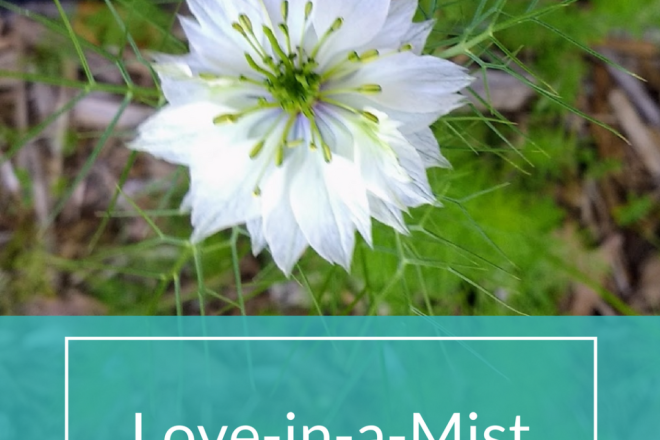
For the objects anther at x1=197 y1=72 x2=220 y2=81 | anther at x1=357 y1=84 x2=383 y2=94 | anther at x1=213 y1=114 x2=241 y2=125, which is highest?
anther at x1=197 y1=72 x2=220 y2=81

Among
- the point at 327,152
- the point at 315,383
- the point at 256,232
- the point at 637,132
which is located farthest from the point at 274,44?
the point at 637,132

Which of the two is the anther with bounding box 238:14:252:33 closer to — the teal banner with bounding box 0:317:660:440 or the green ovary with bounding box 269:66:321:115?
the green ovary with bounding box 269:66:321:115

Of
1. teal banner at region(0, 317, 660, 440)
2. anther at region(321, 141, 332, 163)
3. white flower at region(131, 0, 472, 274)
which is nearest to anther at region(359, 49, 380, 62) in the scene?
white flower at region(131, 0, 472, 274)

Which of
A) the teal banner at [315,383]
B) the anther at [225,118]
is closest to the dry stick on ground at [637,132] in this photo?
the teal banner at [315,383]

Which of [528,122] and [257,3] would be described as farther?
[528,122]

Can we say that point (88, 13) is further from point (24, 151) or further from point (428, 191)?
point (428, 191)

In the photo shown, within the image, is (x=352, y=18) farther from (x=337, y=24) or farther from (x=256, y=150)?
(x=256, y=150)

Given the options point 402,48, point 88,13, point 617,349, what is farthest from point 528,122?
point 88,13
